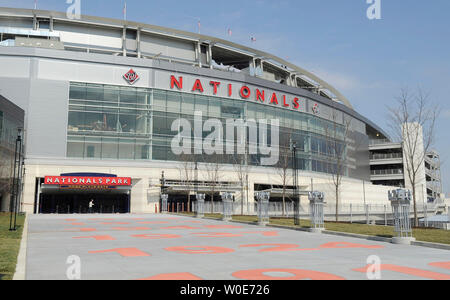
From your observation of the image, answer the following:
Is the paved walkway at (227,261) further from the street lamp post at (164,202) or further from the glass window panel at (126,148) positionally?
the glass window panel at (126,148)

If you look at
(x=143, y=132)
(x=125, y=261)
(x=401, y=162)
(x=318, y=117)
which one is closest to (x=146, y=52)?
(x=143, y=132)

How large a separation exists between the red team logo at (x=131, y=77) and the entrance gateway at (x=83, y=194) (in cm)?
1315

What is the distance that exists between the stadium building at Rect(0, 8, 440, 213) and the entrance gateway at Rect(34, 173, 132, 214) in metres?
0.14

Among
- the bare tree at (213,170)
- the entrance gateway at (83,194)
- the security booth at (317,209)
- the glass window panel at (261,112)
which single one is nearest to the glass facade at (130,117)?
the bare tree at (213,170)

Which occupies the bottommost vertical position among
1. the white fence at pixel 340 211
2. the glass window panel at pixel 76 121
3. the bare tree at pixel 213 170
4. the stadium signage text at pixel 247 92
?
the white fence at pixel 340 211

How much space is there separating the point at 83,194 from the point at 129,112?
13.4 m

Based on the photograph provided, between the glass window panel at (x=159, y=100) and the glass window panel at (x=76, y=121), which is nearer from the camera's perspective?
the glass window panel at (x=76, y=121)

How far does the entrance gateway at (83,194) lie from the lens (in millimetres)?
51812

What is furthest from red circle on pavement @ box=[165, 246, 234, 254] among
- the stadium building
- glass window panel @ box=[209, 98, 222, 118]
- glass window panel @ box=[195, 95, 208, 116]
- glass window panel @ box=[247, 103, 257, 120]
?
glass window panel @ box=[247, 103, 257, 120]

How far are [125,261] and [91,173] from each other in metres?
45.0

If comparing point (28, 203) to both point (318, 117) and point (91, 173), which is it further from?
point (318, 117)

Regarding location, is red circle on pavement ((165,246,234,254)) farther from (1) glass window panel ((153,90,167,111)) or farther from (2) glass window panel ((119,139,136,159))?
(1) glass window panel ((153,90,167,111))

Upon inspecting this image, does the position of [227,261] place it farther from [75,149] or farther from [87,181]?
[75,149]

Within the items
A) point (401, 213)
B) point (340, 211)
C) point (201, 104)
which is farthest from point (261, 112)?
point (401, 213)
